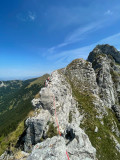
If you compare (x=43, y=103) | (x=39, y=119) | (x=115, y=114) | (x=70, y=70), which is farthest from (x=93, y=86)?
(x=39, y=119)

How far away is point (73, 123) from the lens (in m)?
24.0

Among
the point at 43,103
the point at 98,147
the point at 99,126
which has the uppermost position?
the point at 43,103

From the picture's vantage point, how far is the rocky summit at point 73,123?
1495cm

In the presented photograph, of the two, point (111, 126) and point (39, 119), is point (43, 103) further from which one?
point (111, 126)

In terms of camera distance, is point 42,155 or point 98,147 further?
point 98,147

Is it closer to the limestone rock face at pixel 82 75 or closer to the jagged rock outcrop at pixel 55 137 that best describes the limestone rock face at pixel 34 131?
the jagged rock outcrop at pixel 55 137

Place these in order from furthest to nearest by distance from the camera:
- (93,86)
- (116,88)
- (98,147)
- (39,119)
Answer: (116,88)
(93,86)
(98,147)
(39,119)

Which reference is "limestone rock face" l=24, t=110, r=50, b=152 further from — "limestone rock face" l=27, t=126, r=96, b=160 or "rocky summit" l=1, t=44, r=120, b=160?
"limestone rock face" l=27, t=126, r=96, b=160

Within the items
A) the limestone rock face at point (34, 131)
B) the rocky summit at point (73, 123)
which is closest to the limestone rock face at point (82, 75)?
the rocky summit at point (73, 123)

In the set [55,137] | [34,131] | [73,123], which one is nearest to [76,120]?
[73,123]

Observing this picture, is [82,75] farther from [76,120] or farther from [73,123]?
[73,123]

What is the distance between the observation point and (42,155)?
1288 centimetres

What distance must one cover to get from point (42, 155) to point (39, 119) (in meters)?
10.0

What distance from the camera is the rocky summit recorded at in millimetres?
14955
